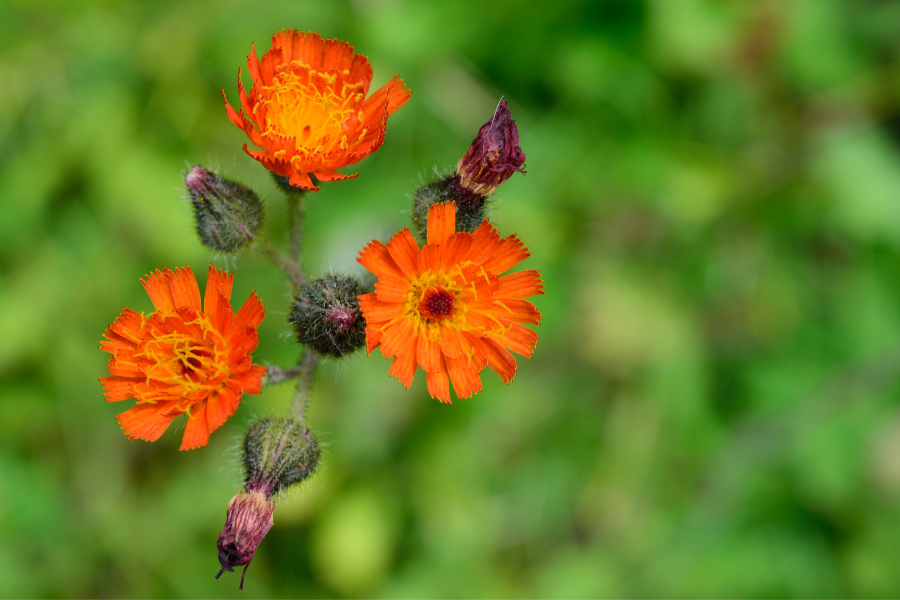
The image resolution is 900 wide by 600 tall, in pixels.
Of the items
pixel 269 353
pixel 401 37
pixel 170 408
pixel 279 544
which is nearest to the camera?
pixel 170 408

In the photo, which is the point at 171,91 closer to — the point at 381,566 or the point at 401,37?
the point at 401,37

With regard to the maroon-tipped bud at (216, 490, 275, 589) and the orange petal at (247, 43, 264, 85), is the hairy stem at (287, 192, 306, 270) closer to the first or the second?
the orange petal at (247, 43, 264, 85)

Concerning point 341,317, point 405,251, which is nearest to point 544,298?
point 405,251

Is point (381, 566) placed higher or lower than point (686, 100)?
lower

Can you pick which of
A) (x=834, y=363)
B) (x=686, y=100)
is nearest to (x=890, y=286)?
(x=834, y=363)

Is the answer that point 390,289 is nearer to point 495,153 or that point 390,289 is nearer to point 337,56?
point 495,153
